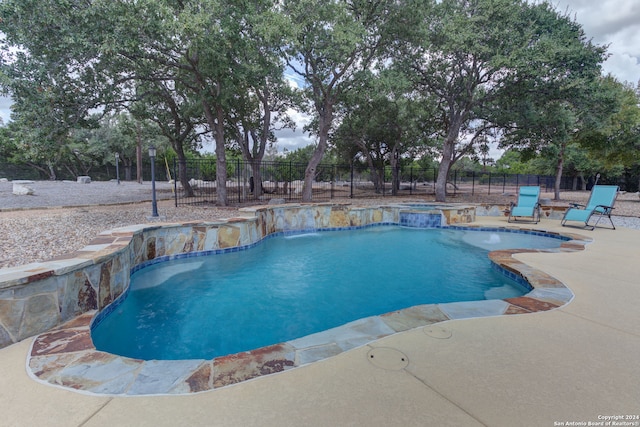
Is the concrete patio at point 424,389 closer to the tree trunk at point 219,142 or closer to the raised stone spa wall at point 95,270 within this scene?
the raised stone spa wall at point 95,270

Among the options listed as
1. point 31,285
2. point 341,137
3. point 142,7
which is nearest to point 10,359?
point 31,285

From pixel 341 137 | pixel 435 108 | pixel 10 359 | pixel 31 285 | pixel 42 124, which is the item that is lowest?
pixel 10 359

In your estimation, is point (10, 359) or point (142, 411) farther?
point (10, 359)

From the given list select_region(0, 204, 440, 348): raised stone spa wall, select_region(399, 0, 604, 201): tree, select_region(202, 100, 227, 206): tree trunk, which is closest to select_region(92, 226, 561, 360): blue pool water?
select_region(0, 204, 440, 348): raised stone spa wall

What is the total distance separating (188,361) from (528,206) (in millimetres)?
9255

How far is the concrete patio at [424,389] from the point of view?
4.61 ft

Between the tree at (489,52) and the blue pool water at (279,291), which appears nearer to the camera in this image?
the blue pool water at (279,291)

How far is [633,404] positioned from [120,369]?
2.78 metres

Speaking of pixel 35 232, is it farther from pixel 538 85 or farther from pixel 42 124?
pixel 538 85

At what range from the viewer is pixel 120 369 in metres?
1.80

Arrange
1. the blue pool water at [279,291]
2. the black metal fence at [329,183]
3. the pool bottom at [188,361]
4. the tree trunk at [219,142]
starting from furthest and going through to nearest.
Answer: the black metal fence at [329,183], the tree trunk at [219,142], the blue pool water at [279,291], the pool bottom at [188,361]

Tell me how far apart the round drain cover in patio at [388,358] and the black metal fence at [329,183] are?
1073cm

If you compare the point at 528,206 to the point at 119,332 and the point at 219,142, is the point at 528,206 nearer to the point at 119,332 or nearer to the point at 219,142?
the point at 219,142

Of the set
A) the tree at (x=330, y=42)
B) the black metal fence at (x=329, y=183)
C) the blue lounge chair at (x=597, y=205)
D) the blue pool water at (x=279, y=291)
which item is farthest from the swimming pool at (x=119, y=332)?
the black metal fence at (x=329, y=183)
